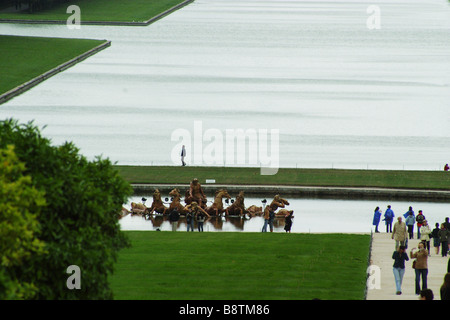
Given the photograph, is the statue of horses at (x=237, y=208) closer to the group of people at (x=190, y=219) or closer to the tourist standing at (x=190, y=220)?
the group of people at (x=190, y=219)

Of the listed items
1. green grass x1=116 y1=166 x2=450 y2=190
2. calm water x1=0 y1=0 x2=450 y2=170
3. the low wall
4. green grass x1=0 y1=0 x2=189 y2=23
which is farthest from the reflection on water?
green grass x1=0 y1=0 x2=189 y2=23

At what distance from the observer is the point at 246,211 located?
4809 centimetres

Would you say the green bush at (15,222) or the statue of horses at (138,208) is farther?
the statue of horses at (138,208)

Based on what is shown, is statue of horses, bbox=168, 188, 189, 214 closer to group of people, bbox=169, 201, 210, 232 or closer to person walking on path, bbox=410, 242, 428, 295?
group of people, bbox=169, 201, 210, 232

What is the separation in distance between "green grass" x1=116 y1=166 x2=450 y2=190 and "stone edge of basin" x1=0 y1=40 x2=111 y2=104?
30.7 meters

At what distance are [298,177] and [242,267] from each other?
25052 millimetres

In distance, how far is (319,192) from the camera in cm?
5281

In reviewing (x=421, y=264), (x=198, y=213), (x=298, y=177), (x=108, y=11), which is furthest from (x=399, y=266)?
(x=108, y=11)

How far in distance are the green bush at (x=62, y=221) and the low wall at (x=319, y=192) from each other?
30181mm

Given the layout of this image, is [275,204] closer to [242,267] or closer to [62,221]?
[242,267]

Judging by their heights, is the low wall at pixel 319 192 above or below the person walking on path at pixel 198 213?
above

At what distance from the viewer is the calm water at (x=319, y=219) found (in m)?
45.4

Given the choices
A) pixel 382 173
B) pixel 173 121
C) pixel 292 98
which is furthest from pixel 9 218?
pixel 292 98

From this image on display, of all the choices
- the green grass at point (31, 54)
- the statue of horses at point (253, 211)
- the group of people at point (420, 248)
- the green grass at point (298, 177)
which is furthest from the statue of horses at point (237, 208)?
the green grass at point (31, 54)
